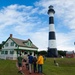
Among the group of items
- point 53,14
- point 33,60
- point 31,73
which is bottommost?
point 31,73

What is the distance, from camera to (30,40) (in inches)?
2335

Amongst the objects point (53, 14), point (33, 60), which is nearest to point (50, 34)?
point (53, 14)

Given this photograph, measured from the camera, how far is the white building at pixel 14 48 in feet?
173

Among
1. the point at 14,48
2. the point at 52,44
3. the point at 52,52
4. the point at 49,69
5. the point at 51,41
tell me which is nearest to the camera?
the point at 49,69

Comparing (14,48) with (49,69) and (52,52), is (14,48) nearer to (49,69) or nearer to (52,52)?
(52,52)

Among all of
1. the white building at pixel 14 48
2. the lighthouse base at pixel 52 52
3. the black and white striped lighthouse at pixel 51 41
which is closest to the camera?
the white building at pixel 14 48

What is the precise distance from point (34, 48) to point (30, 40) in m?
2.84

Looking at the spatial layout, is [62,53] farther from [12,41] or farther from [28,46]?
[12,41]

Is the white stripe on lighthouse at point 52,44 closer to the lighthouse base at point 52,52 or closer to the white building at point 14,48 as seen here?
the lighthouse base at point 52,52

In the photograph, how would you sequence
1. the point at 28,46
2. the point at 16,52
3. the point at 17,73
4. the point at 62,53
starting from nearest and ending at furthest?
the point at 17,73 → the point at 16,52 → the point at 28,46 → the point at 62,53

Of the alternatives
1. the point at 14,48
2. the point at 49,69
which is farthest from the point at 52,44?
the point at 49,69

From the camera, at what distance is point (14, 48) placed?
2084 inches

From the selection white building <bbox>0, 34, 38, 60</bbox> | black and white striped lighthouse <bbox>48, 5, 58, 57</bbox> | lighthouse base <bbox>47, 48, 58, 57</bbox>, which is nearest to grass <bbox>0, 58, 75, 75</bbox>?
black and white striped lighthouse <bbox>48, 5, 58, 57</bbox>

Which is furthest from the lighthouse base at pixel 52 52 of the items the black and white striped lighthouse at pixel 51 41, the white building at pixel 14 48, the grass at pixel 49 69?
the grass at pixel 49 69
